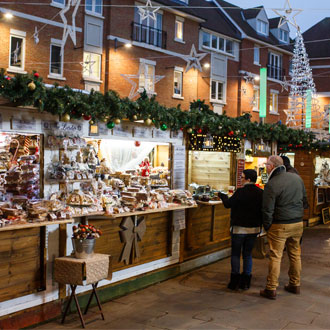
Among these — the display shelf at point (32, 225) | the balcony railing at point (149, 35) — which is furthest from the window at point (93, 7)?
the display shelf at point (32, 225)

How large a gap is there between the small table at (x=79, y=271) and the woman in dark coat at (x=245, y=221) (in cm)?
194

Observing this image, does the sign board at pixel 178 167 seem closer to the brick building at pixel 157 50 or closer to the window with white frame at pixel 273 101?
the brick building at pixel 157 50

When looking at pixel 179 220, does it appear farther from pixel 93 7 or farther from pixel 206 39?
pixel 206 39

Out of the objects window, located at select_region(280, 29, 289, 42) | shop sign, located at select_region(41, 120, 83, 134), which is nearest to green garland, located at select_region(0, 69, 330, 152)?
shop sign, located at select_region(41, 120, 83, 134)

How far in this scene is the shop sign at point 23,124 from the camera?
4.94 m

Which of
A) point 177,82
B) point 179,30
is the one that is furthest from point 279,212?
point 179,30

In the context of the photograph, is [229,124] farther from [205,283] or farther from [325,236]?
[325,236]

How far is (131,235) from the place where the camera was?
6.20m

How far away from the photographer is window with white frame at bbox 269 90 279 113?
2985 centimetres

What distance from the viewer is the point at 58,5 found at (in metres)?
17.4

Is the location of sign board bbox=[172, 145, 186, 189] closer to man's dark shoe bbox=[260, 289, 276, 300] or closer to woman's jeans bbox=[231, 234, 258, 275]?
woman's jeans bbox=[231, 234, 258, 275]

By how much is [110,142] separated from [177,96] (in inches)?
647

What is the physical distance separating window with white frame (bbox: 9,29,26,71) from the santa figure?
10.4 m

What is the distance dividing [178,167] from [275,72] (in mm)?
24264
